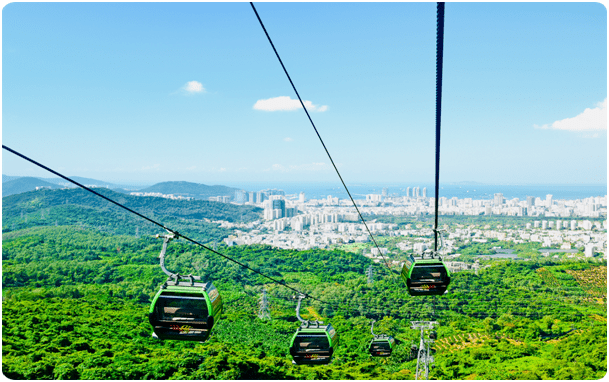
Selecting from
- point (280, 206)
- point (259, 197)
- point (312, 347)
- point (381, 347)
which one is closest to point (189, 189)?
point (259, 197)

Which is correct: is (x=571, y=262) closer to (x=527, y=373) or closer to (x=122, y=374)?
(x=527, y=373)

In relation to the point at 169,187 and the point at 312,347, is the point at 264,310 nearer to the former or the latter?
the point at 312,347

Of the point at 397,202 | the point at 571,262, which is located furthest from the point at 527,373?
the point at 397,202

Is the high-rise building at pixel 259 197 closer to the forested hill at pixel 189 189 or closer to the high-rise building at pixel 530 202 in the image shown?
the forested hill at pixel 189 189

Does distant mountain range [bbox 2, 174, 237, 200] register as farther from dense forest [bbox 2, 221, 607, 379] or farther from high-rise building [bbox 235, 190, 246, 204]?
dense forest [bbox 2, 221, 607, 379]

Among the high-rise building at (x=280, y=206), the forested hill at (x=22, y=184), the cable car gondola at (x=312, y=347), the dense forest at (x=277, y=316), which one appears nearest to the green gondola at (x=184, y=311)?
the cable car gondola at (x=312, y=347)

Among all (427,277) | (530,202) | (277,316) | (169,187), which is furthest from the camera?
(169,187)
